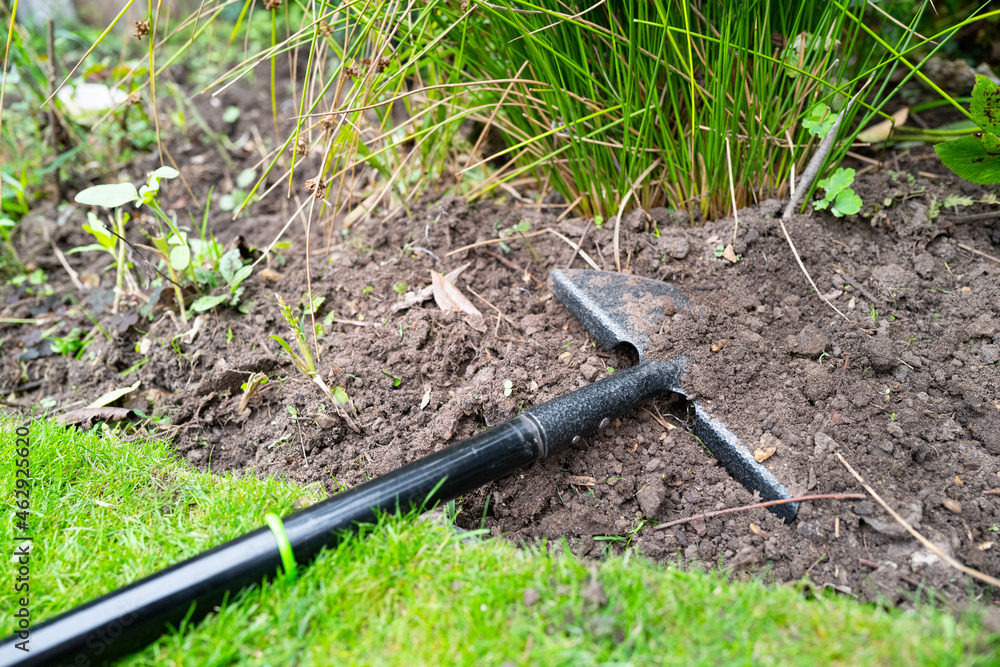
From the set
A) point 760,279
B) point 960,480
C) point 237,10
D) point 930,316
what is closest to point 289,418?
point 760,279

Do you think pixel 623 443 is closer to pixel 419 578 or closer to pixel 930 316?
pixel 419 578

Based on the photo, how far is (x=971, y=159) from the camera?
181cm

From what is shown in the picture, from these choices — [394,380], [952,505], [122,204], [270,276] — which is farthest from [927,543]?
[122,204]

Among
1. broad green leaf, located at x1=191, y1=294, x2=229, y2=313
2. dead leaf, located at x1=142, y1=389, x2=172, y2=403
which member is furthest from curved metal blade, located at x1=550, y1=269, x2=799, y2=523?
dead leaf, located at x1=142, y1=389, x2=172, y2=403

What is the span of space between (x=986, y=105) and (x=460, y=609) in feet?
6.28

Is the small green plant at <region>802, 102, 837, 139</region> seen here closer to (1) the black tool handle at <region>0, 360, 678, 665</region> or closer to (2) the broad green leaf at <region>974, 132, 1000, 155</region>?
(2) the broad green leaf at <region>974, 132, 1000, 155</region>

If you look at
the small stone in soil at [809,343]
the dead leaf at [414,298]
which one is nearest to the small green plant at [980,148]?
the small stone in soil at [809,343]

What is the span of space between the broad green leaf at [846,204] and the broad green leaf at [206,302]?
2131mm

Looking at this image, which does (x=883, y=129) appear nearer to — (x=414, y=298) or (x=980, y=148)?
(x=980, y=148)

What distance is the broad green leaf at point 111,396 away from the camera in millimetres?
2012

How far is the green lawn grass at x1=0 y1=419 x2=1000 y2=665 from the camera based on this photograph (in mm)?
1086

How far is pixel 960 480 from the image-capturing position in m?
1.49

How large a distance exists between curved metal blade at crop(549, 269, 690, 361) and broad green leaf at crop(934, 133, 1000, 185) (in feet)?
2.90

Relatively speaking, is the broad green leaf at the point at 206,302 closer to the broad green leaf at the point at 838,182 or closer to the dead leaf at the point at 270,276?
the dead leaf at the point at 270,276
